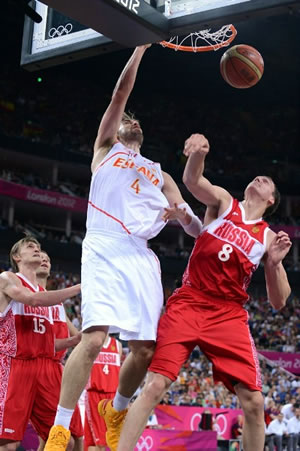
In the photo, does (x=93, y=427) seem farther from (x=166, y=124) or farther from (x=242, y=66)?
(x=166, y=124)

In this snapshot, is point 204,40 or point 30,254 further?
point 30,254

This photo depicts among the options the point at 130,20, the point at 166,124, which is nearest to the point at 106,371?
the point at 130,20

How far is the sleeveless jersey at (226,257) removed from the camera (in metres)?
4.83

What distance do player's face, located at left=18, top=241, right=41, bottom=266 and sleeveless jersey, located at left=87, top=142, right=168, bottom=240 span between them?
1.48 meters

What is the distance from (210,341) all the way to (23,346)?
2048 millimetres

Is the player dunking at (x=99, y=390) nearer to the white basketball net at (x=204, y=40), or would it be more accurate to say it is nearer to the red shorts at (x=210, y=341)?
the red shorts at (x=210, y=341)

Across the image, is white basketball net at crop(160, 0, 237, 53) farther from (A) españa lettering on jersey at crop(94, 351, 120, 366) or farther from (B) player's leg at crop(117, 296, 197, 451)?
(A) españa lettering on jersey at crop(94, 351, 120, 366)

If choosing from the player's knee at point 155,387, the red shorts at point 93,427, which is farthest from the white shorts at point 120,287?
the red shorts at point 93,427

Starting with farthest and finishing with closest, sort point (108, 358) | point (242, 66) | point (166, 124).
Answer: point (166, 124), point (108, 358), point (242, 66)

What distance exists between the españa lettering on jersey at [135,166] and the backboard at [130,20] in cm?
87

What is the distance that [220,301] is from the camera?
15.8 ft

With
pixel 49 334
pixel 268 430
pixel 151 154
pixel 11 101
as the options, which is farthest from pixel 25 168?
pixel 49 334

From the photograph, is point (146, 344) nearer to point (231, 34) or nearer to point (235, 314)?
point (235, 314)

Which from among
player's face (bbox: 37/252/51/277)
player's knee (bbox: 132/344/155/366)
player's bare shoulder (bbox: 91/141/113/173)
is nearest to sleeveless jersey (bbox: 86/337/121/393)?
player's face (bbox: 37/252/51/277)
